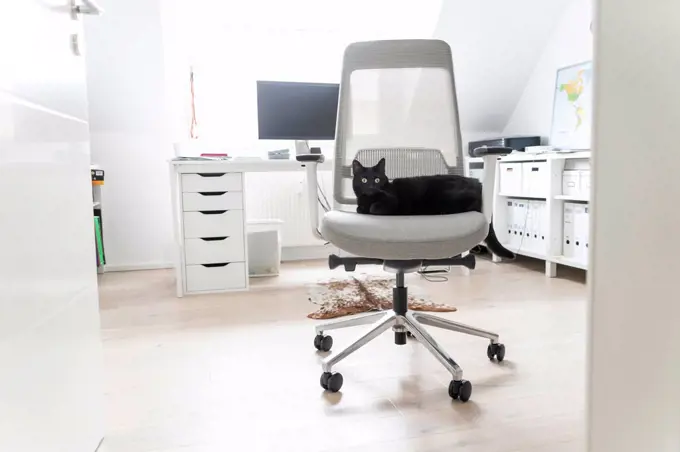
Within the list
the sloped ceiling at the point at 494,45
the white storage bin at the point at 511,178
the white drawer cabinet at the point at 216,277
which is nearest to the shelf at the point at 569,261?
the white storage bin at the point at 511,178

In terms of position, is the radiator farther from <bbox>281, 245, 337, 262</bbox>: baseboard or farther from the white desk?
the white desk

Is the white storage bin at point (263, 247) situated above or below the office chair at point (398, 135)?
below

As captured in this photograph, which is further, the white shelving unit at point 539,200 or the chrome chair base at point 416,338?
the white shelving unit at point 539,200

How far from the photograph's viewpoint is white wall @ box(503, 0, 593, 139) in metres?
3.20

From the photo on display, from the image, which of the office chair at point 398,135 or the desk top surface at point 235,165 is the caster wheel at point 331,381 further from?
the desk top surface at point 235,165

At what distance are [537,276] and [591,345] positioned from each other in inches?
102

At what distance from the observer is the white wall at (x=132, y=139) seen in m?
3.05

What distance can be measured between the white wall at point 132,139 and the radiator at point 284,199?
1.92ft

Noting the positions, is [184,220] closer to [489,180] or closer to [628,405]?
[489,180]

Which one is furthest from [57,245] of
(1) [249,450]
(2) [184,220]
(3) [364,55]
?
(2) [184,220]

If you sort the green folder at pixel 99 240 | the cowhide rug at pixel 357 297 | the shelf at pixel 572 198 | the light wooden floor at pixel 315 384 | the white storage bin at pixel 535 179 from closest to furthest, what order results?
the light wooden floor at pixel 315 384 → the cowhide rug at pixel 357 297 → the shelf at pixel 572 198 → the white storage bin at pixel 535 179 → the green folder at pixel 99 240

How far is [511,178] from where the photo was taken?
3348 millimetres

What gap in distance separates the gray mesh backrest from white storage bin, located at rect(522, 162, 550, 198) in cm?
146

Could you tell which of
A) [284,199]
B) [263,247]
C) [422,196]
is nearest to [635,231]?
[422,196]
